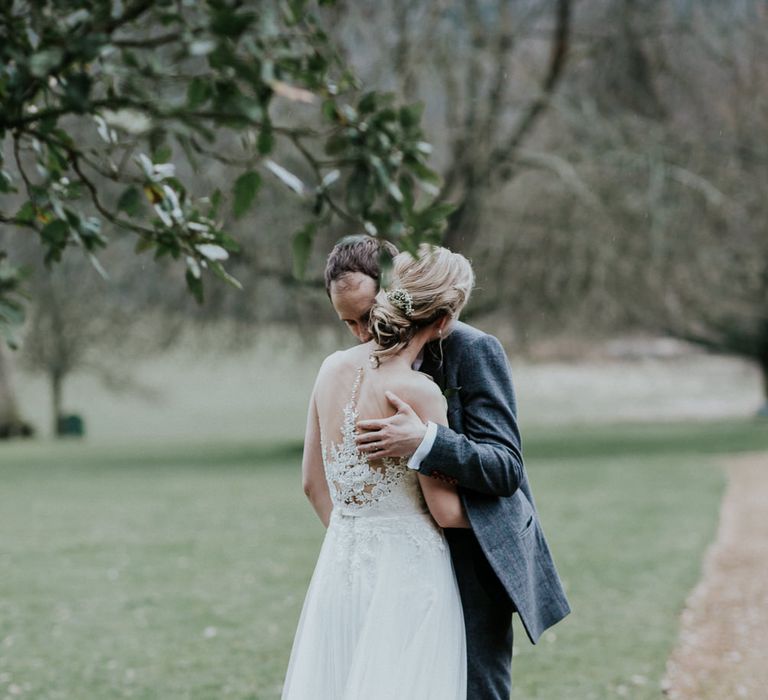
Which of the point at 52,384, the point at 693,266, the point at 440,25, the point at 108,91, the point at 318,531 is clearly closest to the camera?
the point at 108,91

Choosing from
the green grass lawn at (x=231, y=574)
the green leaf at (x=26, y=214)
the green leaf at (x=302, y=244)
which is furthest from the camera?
the green grass lawn at (x=231, y=574)

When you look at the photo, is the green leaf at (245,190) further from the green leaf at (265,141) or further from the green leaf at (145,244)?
the green leaf at (145,244)

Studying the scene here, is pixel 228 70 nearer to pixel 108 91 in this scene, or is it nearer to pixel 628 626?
pixel 108 91

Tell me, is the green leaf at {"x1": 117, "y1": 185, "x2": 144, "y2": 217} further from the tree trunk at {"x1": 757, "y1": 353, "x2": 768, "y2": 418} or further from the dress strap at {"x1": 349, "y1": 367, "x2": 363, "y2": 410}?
the tree trunk at {"x1": 757, "y1": 353, "x2": 768, "y2": 418}

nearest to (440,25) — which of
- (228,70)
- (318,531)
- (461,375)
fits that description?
(318,531)

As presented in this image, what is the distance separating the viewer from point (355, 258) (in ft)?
10.8

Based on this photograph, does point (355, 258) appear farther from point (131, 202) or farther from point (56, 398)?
point (56, 398)

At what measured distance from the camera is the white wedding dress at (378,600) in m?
3.13

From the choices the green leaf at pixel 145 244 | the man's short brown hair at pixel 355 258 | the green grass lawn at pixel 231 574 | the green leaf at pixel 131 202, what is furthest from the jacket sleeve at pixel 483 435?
the green grass lawn at pixel 231 574

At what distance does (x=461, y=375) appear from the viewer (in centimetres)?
322

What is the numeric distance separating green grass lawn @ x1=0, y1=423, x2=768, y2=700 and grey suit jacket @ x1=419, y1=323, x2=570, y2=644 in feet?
8.59

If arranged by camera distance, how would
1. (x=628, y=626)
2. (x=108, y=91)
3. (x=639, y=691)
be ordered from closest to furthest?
(x=108, y=91)
(x=639, y=691)
(x=628, y=626)

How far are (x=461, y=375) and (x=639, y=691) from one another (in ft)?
10.4

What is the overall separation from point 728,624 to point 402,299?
5105 millimetres
